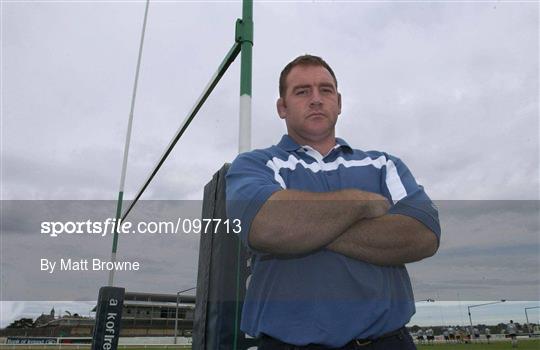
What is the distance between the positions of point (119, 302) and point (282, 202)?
5.64 meters

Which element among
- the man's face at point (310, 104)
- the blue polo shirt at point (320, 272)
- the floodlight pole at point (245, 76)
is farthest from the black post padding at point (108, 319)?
the man's face at point (310, 104)

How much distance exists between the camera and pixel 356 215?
1.46m

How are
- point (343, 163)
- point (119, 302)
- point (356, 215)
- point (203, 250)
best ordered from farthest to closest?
point (119, 302) → point (203, 250) → point (343, 163) → point (356, 215)

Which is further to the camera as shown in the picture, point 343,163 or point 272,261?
point 343,163

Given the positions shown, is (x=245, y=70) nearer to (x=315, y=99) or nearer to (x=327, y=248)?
(x=315, y=99)

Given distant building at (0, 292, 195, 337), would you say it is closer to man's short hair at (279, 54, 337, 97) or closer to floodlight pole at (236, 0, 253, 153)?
floodlight pole at (236, 0, 253, 153)

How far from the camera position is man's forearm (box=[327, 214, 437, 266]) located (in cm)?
145

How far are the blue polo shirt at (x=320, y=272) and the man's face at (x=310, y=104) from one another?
0.30 ft

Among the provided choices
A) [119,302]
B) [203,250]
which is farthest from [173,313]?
[203,250]

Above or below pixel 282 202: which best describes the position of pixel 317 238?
below

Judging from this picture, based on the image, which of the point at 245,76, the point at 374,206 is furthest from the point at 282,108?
the point at 245,76

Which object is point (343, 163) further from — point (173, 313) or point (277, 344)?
point (173, 313)

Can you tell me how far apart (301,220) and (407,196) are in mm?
490

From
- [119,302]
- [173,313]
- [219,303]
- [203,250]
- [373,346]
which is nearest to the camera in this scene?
[373,346]
